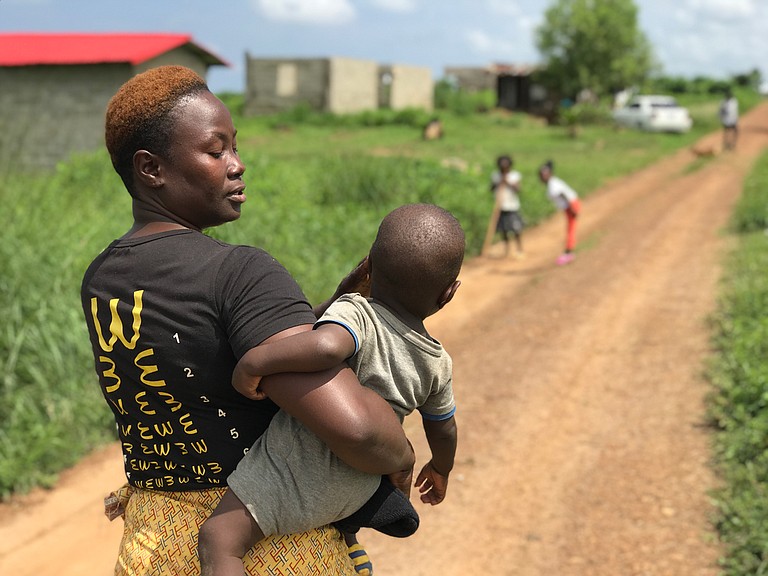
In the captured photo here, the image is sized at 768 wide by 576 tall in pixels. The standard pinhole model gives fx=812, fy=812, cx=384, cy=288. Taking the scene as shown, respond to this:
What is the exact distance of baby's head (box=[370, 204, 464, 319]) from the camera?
1529mm

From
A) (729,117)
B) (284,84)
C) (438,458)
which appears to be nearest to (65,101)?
(438,458)

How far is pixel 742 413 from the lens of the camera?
5.15 metres

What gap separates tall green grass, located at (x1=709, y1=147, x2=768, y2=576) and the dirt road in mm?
125

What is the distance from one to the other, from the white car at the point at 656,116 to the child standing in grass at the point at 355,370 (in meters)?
28.4

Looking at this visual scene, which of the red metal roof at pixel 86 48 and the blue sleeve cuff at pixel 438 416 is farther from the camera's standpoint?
the red metal roof at pixel 86 48

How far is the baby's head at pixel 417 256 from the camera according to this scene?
60.2 inches

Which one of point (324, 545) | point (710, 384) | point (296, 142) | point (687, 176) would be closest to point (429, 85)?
point (296, 142)

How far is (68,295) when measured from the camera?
5781mm

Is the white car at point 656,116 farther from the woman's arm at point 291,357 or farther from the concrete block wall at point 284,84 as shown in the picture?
the woman's arm at point 291,357

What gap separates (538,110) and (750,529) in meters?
38.1

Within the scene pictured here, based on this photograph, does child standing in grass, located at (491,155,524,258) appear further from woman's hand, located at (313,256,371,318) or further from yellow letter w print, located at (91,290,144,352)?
yellow letter w print, located at (91,290,144,352)

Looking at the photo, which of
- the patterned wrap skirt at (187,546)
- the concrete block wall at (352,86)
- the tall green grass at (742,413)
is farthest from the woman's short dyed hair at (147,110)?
the concrete block wall at (352,86)

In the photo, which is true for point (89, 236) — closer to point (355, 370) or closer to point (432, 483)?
point (432, 483)

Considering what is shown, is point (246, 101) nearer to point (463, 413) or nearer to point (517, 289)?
point (517, 289)
